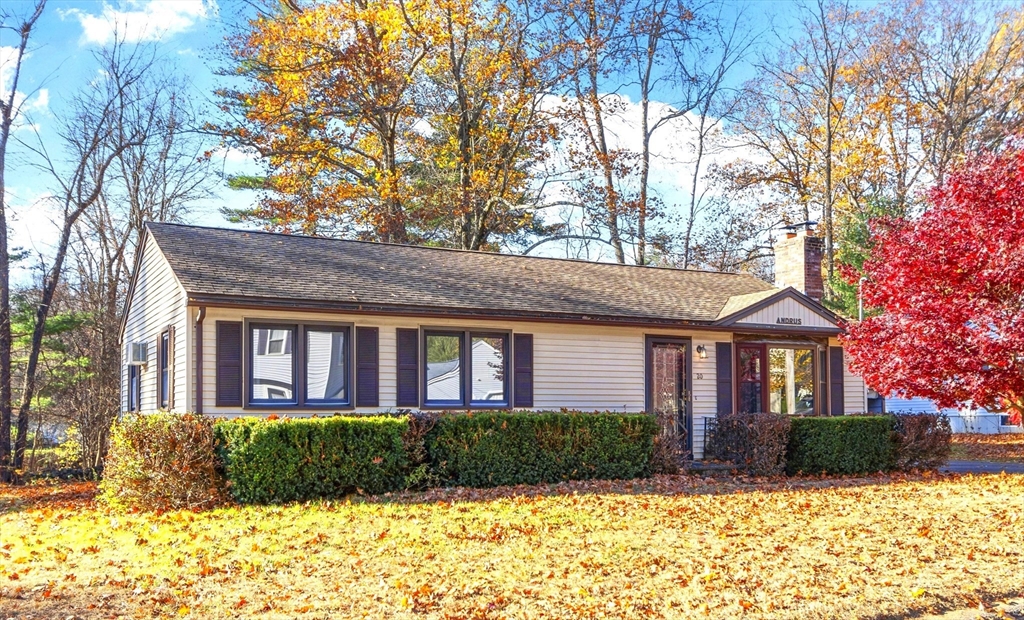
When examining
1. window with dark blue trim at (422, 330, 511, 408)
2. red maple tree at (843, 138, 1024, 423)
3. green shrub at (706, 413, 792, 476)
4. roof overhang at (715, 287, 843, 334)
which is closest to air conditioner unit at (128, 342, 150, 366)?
window with dark blue trim at (422, 330, 511, 408)

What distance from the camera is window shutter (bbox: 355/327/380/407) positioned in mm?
13609

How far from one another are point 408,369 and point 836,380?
8.76 m

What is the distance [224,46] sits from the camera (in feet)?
85.5

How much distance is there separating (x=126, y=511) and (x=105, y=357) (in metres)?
10.1

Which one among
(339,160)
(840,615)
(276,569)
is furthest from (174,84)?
(840,615)

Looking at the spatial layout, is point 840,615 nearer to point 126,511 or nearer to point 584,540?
point 584,540

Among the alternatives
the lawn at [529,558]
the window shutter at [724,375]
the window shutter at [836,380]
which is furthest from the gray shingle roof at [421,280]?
the lawn at [529,558]

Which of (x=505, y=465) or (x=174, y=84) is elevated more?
(x=174, y=84)

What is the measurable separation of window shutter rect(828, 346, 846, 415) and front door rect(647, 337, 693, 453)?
316cm

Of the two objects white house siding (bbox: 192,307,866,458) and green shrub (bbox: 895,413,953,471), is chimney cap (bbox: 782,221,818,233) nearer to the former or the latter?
white house siding (bbox: 192,307,866,458)

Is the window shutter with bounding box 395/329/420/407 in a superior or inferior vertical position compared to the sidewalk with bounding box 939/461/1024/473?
superior

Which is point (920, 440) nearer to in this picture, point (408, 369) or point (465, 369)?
Result: point (465, 369)

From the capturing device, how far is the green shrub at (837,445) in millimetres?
14859

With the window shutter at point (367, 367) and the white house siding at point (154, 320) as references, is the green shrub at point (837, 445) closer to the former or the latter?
the window shutter at point (367, 367)
